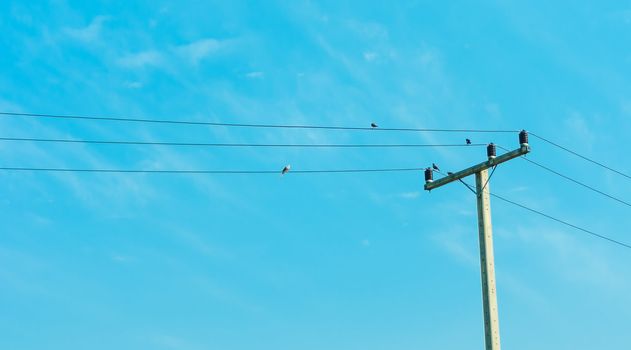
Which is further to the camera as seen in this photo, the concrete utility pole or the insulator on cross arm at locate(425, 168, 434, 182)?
the insulator on cross arm at locate(425, 168, 434, 182)

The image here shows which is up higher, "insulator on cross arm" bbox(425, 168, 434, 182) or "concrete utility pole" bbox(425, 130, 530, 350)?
"insulator on cross arm" bbox(425, 168, 434, 182)

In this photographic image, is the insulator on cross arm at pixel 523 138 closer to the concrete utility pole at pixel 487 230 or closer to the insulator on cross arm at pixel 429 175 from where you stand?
the concrete utility pole at pixel 487 230

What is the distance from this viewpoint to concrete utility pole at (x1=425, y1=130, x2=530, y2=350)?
22547 millimetres

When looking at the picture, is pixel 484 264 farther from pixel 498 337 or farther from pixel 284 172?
pixel 284 172

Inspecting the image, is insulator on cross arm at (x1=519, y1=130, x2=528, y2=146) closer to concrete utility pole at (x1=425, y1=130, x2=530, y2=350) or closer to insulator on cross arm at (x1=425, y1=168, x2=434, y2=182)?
concrete utility pole at (x1=425, y1=130, x2=530, y2=350)

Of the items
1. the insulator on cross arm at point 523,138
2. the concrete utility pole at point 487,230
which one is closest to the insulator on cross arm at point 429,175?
the concrete utility pole at point 487,230

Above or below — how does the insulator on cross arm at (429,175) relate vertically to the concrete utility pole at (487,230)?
above

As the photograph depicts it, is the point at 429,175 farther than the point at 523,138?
Yes

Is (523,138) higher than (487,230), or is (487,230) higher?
(523,138)

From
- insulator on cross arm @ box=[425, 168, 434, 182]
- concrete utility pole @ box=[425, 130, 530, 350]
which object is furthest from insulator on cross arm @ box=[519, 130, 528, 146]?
insulator on cross arm @ box=[425, 168, 434, 182]

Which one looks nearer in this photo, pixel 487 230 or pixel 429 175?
pixel 487 230

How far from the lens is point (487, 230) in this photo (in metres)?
23.6

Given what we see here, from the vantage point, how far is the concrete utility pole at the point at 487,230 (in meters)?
22.5

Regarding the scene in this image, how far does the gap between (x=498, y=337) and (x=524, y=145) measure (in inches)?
178
